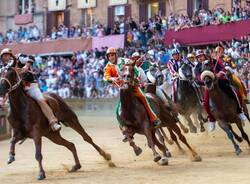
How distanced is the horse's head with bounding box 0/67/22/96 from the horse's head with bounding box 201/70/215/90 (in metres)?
4.78

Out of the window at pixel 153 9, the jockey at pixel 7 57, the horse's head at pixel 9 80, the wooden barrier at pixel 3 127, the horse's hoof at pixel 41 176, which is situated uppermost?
the window at pixel 153 9

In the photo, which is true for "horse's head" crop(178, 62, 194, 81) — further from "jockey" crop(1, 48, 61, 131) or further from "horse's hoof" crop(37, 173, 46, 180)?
"horse's hoof" crop(37, 173, 46, 180)

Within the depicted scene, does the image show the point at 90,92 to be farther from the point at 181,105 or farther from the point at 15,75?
the point at 15,75

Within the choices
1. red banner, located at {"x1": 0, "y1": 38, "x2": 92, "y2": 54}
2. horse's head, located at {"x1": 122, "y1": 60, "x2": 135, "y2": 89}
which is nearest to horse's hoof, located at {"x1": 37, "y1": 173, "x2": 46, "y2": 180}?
horse's head, located at {"x1": 122, "y1": 60, "x2": 135, "y2": 89}

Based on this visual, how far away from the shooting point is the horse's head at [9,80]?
12539 mm

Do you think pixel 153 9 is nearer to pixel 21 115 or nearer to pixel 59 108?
pixel 59 108

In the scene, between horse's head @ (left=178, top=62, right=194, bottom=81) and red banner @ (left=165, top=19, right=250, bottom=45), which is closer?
horse's head @ (left=178, top=62, right=194, bottom=81)

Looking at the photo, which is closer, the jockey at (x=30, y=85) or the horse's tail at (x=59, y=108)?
the jockey at (x=30, y=85)

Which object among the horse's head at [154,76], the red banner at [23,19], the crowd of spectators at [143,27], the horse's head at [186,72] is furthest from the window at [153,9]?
the horse's head at [154,76]

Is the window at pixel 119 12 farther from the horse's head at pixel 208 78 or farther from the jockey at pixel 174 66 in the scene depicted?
the horse's head at pixel 208 78

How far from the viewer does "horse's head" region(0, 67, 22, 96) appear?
494 inches

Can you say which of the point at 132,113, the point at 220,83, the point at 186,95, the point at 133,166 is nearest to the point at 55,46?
the point at 186,95

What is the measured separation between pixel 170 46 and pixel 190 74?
53.5 feet

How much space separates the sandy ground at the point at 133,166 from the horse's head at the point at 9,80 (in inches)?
70.0
